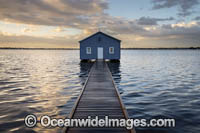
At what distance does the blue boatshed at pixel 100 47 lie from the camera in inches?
1451

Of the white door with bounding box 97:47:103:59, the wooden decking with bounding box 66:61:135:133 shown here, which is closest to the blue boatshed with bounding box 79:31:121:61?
the white door with bounding box 97:47:103:59

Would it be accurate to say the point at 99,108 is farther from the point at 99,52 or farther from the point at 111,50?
the point at 111,50

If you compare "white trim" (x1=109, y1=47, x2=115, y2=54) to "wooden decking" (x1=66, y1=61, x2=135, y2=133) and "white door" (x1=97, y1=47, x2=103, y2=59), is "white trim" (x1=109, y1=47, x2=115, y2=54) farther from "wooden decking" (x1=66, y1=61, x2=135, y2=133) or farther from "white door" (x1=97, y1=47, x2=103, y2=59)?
"wooden decking" (x1=66, y1=61, x2=135, y2=133)

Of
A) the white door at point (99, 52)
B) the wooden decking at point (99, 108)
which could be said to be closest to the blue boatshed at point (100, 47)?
the white door at point (99, 52)

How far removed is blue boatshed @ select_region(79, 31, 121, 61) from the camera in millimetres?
36844

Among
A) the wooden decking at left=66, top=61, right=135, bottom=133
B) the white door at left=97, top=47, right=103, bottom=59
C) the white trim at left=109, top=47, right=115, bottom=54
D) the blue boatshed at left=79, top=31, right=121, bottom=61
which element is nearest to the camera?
the wooden decking at left=66, top=61, right=135, bottom=133

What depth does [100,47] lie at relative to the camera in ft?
122

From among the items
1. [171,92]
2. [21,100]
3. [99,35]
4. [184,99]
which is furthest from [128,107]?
[99,35]

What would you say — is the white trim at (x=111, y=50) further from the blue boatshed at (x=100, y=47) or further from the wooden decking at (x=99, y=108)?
the wooden decking at (x=99, y=108)

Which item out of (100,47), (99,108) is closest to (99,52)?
(100,47)

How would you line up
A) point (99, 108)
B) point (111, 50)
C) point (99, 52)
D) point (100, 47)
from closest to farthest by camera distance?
point (99, 108) → point (100, 47) → point (99, 52) → point (111, 50)

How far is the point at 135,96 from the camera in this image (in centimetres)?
1248

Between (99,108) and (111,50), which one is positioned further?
(111,50)

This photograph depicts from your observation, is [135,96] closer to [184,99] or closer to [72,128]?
[184,99]
